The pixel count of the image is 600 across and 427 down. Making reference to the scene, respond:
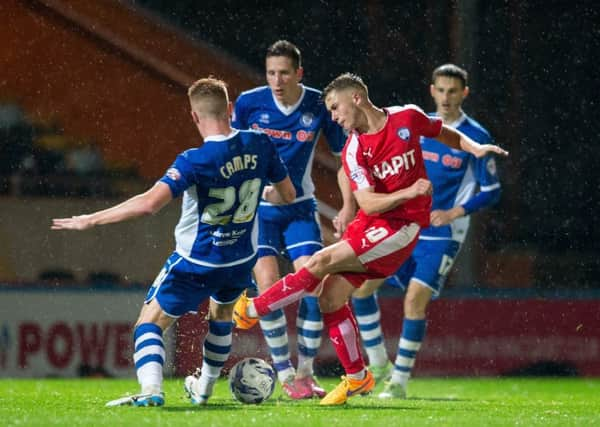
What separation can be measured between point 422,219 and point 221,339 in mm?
1320

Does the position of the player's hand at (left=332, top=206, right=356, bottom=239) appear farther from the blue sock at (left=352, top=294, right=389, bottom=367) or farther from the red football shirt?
the blue sock at (left=352, top=294, right=389, bottom=367)

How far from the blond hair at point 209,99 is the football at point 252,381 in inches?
58.5

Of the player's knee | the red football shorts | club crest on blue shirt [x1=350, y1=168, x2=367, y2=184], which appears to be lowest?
the player's knee

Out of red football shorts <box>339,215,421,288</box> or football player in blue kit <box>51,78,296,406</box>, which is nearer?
football player in blue kit <box>51,78,296,406</box>

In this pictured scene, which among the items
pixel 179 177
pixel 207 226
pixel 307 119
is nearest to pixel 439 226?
pixel 307 119

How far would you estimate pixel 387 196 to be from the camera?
→ 7.46 metres

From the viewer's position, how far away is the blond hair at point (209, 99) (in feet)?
23.4

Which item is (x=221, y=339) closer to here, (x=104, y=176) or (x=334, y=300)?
(x=334, y=300)

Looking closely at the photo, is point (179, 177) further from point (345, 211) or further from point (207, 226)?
point (345, 211)

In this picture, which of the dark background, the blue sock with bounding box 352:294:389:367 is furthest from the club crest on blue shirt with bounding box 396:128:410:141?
the dark background

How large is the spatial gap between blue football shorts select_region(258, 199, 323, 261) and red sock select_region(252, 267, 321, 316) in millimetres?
1322

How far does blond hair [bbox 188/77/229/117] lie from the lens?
7.14 metres

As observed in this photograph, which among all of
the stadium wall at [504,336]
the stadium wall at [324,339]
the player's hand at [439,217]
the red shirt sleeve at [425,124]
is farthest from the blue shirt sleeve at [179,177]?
the stadium wall at [504,336]

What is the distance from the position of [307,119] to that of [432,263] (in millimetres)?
1424
